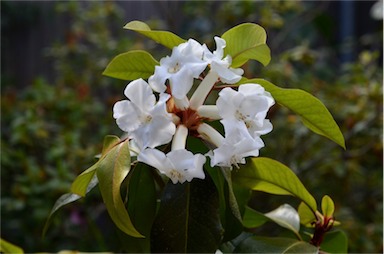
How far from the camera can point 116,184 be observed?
1.56 ft

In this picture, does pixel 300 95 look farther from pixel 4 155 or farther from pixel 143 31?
pixel 4 155

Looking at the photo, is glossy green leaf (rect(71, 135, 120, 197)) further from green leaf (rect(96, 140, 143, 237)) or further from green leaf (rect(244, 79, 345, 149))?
green leaf (rect(244, 79, 345, 149))

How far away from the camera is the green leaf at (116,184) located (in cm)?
48

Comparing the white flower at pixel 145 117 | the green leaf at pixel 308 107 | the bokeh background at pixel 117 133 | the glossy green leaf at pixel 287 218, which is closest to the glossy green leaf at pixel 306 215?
the glossy green leaf at pixel 287 218

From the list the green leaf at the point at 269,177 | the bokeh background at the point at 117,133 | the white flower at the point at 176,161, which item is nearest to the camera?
the white flower at the point at 176,161

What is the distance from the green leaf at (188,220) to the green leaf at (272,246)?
0.21ft

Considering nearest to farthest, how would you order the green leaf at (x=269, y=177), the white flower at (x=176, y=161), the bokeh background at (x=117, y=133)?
the white flower at (x=176, y=161) < the green leaf at (x=269, y=177) < the bokeh background at (x=117, y=133)

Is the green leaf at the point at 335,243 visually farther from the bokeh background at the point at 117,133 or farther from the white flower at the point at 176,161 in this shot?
the bokeh background at the point at 117,133

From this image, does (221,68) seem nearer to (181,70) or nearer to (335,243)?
(181,70)

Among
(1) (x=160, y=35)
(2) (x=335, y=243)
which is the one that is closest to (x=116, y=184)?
(1) (x=160, y=35)

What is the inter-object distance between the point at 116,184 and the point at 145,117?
0.21 feet

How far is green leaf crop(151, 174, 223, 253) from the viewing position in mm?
511

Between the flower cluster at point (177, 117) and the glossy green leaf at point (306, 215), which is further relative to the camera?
the glossy green leaf at point (306, 215)

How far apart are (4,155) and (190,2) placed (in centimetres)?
99
